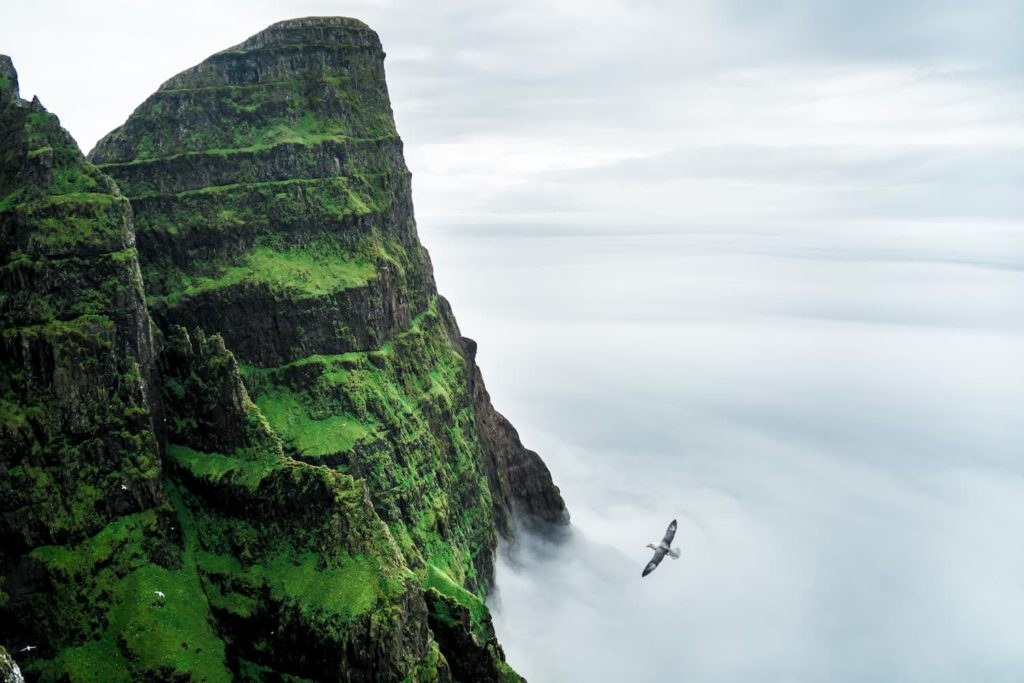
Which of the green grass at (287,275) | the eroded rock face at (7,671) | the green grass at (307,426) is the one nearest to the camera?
the eroded rock face at (7,671)

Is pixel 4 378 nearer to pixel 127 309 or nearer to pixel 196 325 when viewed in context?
pixel 127 309

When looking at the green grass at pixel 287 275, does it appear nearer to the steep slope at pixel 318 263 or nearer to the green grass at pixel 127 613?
the steep slope at pixel 318 263

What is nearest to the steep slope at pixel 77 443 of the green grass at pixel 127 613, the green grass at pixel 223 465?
the green grass at pixel 127 613

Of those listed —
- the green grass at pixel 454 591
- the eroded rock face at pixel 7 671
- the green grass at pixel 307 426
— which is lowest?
the green grass at pixel 454 591

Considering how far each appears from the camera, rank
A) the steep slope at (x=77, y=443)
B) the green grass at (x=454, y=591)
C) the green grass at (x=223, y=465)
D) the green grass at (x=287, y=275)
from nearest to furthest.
A: the steep slope at (x=77, y=443)
the green grass at (x=223, y=465)
the green grass at (x=454, y=591)
the green grass at (x=287, y=275)

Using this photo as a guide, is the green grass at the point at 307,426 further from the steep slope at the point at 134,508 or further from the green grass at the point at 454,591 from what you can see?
the green grass at the point at 454,591

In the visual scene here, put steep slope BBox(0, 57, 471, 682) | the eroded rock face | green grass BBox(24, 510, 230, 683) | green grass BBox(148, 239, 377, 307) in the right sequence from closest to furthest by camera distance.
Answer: the eroded rock face
green grass BBox(24, 510, 230, 683)
steep slope BBox(0, 57, 471, 682)
green grass BBox(148, 239, 377, 307)

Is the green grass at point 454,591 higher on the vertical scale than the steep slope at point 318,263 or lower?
lower

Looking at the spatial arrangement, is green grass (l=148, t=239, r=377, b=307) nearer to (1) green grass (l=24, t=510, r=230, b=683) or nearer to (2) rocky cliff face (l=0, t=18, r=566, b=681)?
(2) rocky cliff face (l=0, t=18, r=566, b=681)

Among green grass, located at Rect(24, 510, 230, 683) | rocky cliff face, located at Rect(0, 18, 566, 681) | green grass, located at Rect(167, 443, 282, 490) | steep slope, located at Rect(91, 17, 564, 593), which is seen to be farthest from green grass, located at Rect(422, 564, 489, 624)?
green grass, located at Rect(24, 510, 230, 683)

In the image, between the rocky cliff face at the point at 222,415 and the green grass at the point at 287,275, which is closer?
the rocky cliff face at the point at 222,415
